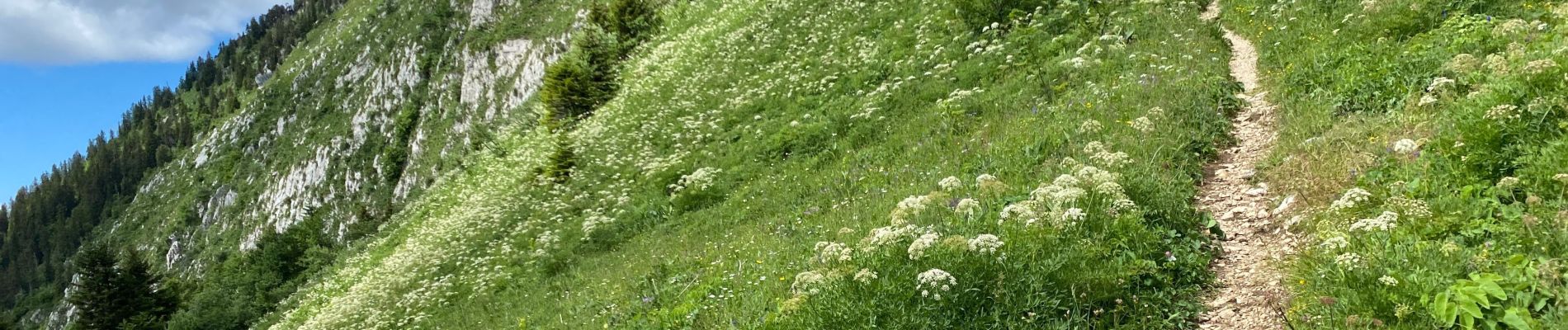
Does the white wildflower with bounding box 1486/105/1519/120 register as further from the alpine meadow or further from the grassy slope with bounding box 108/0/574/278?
the grassy slope with bounding box 108/0/574/278

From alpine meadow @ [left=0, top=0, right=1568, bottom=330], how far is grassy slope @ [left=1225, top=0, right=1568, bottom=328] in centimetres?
3

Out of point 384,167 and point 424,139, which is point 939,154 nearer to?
point 424,139

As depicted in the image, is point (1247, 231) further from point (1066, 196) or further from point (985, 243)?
point (985, 243)

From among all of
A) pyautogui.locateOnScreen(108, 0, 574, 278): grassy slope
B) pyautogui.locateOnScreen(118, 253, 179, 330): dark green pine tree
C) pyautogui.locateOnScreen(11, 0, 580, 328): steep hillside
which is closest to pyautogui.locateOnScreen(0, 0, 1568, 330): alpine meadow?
pyautogui.locateOnScreen(11, 0, 580, 328): steep hillside

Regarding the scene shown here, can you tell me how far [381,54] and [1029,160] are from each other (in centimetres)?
13310

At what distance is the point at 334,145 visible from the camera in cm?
10731

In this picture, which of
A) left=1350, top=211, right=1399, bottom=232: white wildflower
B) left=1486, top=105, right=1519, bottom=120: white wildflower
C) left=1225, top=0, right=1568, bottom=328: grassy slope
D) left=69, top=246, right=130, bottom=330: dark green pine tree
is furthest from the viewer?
left=69, top=246, right=130, bottom=330: dark green pine tree

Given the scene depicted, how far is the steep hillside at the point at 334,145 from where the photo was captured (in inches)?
1740

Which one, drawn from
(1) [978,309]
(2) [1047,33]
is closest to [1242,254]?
(1) [978,309]

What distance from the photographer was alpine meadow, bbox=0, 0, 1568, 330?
546cm

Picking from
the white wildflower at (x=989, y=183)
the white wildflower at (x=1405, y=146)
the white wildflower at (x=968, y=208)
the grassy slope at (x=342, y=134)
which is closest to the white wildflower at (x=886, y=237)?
the white wildflower at (x=968, y=208)

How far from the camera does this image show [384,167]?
291ft

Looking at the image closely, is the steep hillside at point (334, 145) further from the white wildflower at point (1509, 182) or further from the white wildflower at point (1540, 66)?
the white wildflower at point (1509, 182)

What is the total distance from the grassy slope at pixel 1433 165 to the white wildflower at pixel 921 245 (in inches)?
101
